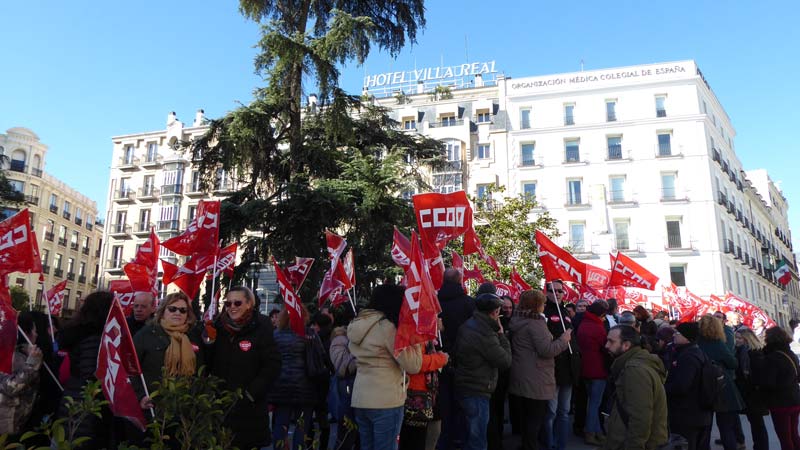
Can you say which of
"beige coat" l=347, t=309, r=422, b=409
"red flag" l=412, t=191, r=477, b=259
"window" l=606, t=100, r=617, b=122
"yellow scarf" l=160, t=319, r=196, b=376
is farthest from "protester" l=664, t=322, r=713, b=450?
"window" l=606, t=100, r=617, b=122

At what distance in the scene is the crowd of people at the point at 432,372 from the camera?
4230mm

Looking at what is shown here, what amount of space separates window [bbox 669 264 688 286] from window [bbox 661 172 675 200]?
4.32 metres

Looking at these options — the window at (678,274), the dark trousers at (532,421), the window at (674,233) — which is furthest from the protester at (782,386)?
the window at (674,233)

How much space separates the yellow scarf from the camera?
4.21 metres

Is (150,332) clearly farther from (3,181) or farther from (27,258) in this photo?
(3,181)

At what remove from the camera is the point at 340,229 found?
15.3m

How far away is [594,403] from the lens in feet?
23.2

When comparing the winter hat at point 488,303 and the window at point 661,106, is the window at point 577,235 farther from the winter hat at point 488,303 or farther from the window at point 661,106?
the winter hat at point 488,303

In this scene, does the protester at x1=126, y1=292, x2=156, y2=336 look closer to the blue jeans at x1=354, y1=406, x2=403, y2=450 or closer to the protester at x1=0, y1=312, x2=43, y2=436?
the protester at x1=0, y1=312, x2=43, y2=436

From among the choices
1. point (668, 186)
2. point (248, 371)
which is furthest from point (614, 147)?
point (248, 371)

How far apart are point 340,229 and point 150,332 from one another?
11.0 m

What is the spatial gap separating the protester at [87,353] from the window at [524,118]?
37673 millimetres

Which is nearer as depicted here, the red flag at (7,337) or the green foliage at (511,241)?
the red flag at (7,337)

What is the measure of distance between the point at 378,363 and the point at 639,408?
1.84m
